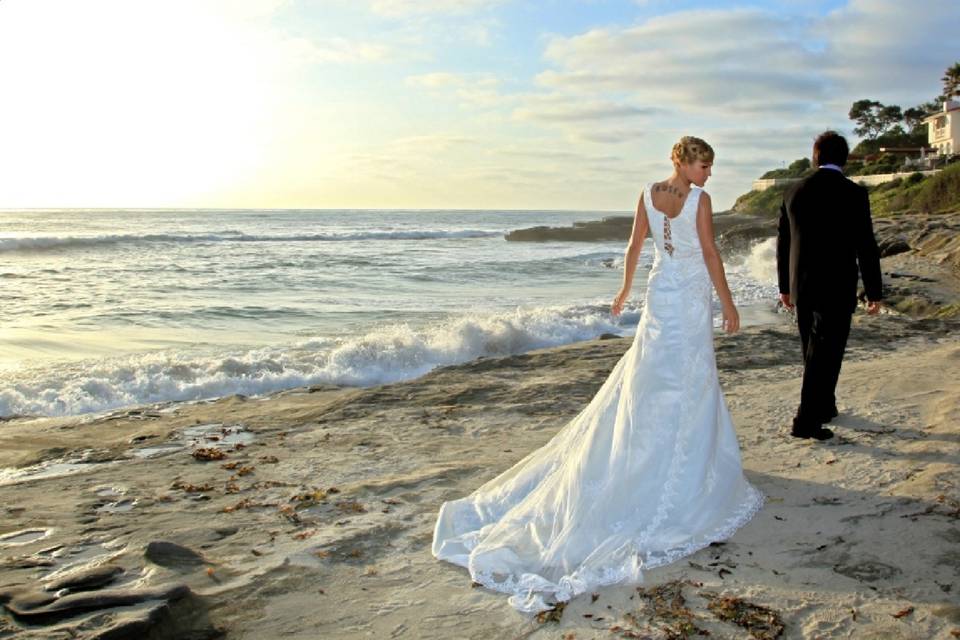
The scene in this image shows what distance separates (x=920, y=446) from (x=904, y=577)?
Result: 2.04 meters

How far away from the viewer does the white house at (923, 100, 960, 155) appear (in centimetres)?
5694

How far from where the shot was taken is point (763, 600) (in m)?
3.59

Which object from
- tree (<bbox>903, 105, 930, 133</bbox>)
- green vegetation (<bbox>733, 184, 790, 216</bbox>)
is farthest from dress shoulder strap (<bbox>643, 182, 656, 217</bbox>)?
tree (<bbox>903, 105, 930, 133</bbox>)

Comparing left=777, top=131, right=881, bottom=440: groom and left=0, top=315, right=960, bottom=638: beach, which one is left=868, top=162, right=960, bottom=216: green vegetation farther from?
left=777, top=131, right=881, bottom=440: groom

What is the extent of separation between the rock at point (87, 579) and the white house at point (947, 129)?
6322 centimetres

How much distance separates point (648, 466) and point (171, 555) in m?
2.83

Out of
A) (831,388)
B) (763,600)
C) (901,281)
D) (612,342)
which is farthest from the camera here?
(901,281)

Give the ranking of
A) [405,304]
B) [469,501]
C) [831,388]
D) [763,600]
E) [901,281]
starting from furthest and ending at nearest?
[405,304] → [901,281] → [831,388] → [469,501] → [763,600]

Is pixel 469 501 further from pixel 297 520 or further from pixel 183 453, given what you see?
pixel 183 453

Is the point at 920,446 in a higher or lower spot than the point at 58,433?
higher

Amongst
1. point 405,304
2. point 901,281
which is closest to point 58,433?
point 405,304

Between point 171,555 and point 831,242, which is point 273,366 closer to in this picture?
point 171,555

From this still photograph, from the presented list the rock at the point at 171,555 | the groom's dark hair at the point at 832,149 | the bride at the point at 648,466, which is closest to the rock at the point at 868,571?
the bride at the point at 648,466

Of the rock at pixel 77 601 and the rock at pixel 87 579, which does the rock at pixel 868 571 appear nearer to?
the rock at pixel 77 601
